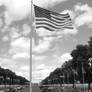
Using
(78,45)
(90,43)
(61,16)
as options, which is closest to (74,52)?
(78,45)

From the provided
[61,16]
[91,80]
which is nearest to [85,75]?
[91,80]

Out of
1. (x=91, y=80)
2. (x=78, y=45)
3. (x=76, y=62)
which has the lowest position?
(x=91, y=80)

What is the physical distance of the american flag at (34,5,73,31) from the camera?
19.0 m

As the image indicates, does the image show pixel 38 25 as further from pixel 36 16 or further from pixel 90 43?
pixel 90 43

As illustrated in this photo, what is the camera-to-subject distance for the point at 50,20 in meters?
19.3

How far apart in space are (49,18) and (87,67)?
240 ft

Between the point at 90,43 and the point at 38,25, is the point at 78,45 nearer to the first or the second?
the point at 90,43

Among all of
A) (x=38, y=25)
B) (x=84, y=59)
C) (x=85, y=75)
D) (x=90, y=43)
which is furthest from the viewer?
(x=85, y=75)

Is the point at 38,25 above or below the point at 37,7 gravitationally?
below

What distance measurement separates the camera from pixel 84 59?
294ft

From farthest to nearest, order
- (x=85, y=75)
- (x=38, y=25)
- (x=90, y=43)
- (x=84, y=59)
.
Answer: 1. (x=85, y=75)
2. (x=84, y=59)
3. (x=90, y=43)
4. (x=38, y=25)

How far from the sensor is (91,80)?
9606cm

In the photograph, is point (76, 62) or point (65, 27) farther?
point (76, 62)

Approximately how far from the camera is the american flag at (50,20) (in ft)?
62.2
